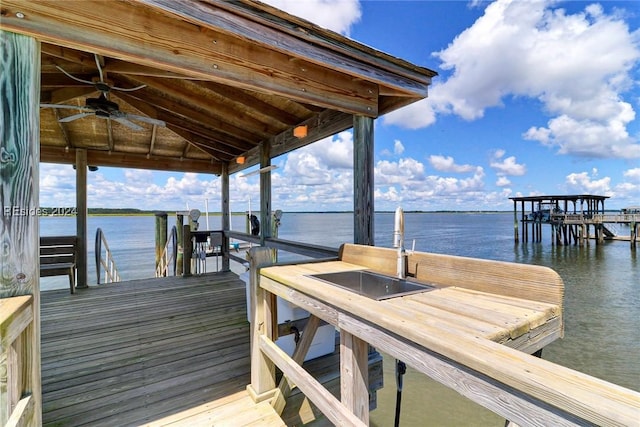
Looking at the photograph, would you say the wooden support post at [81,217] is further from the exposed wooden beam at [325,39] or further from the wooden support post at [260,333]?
the exposed wooden beam at [325,39]

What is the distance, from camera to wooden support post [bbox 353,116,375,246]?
2646 mm

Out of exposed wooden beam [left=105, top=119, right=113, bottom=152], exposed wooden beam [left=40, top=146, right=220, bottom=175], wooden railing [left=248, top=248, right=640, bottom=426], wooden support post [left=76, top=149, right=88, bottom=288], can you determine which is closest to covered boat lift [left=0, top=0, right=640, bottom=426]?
wooden railing [left=248, top=248, right=640, bottom=426]

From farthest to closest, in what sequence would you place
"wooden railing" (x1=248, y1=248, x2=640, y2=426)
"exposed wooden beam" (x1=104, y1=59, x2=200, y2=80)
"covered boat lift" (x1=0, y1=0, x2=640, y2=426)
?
"exposed wooden beam" (x1=104, y1=59, x2=200, y2=80), "covered boat lift" (x1=0, y1=0, x2=640, y2=426), "wooden railing" (x1=248, y1=248, x2=640, y2=426)

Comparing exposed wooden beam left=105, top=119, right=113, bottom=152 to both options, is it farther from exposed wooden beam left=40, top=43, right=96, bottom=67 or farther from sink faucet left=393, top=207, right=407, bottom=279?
sink faucet left=393, top=207, right=407, bottom=279

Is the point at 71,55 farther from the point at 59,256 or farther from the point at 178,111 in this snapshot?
the point at 59,256

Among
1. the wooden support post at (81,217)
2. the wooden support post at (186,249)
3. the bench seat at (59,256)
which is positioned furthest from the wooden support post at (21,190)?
the wooden support post at (186,249)

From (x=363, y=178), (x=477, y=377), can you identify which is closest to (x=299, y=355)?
(x=477, y=377)

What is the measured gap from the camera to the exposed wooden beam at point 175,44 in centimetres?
147

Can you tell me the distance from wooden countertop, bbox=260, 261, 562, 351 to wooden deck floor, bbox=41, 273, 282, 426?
120cm

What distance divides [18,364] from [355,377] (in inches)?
59.1

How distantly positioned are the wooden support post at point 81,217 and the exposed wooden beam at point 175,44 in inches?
171

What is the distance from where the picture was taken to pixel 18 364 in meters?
1.21

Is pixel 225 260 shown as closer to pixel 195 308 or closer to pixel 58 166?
pixel 195 308

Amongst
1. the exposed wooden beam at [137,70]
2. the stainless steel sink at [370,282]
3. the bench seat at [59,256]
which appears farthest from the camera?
the bench seat at [59,256]
